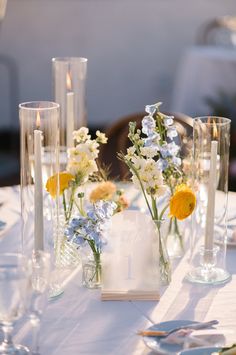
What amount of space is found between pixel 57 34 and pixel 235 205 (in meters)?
4.56

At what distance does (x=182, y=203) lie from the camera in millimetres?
1688

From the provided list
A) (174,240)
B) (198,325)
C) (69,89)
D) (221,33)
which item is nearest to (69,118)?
(69,89)

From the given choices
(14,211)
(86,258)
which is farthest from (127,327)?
(14,211)

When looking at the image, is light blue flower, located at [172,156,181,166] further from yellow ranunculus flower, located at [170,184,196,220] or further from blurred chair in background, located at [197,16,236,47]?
blurred chair in background, located at [197,16,236,47]

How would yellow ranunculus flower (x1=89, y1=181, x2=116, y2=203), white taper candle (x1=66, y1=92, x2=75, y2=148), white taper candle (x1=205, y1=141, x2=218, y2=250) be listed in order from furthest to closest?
white taper candle (x1=66, y1=92, x2=75, y2=148)
yellow ranunculus flower (x1=89, y1=181, x2=116, y2=203)
white taper candle (x1=205, y1=141, x2=218, y2=250)

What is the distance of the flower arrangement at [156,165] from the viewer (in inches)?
66.2

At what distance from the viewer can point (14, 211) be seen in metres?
2.25

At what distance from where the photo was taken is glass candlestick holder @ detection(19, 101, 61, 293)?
5.47 feet

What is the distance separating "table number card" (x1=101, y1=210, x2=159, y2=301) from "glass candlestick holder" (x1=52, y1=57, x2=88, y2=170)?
0.58 metres

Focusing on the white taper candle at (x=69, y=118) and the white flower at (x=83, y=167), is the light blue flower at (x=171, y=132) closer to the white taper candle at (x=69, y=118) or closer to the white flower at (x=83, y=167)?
the white flower at (x=83, y=167)

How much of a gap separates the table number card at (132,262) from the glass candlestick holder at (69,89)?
1.89 feet

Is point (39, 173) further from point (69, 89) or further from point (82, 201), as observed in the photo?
point (69, 89)

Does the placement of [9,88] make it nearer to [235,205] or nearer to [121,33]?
[121,33]

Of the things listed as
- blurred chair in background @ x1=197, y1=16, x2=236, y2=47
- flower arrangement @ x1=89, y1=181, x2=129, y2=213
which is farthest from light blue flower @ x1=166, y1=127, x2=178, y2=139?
blurred chair in background @ x1=197, y1=16, x2=236, y2=47
